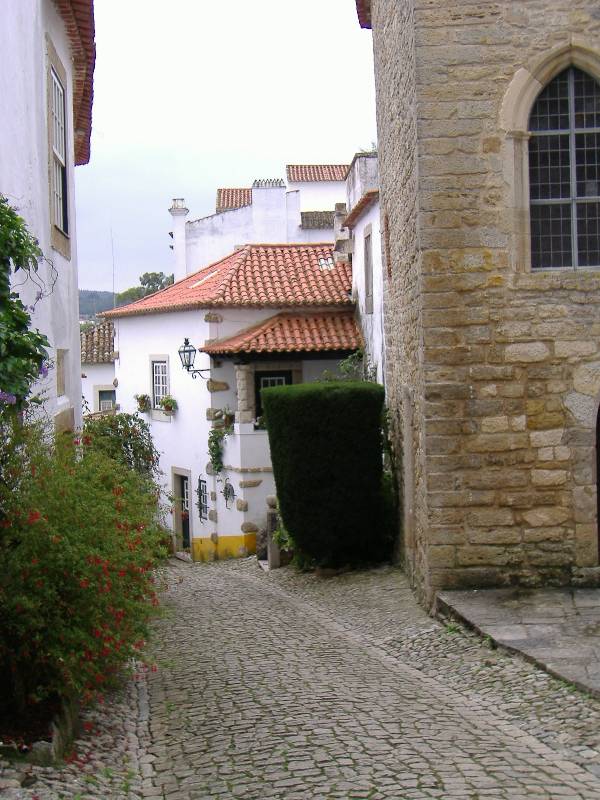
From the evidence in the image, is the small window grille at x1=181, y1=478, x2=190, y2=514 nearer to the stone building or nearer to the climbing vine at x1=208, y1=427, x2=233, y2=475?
the climbing vine at x1=208, y1=427, x2=233, y2=475

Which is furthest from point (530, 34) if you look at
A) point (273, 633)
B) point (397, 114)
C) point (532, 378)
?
point (273, 633)

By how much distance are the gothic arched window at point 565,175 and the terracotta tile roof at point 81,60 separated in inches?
187

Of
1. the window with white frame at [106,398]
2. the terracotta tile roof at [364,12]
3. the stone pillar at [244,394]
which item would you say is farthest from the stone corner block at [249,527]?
the window with white frame at [106,398]

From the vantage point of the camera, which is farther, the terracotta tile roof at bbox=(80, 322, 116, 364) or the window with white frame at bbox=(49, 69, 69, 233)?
the terracotta tile roof at bbox=(80, 322, 116, 364)

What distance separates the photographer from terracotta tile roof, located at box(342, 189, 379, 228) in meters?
16.2

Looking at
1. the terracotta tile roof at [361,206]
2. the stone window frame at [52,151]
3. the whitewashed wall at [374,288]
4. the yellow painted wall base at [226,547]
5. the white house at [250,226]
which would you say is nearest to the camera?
the stone window frame at [52,151]

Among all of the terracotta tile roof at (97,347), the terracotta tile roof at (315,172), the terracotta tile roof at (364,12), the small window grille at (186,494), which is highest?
the terracotta tile roof at (315,172)

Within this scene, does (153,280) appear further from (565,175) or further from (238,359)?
(565,175)

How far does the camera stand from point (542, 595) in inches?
368

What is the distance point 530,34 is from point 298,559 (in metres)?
8.31

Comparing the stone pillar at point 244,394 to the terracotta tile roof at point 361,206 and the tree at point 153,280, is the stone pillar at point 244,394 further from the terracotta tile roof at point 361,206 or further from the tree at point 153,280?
the tree at point 153,280

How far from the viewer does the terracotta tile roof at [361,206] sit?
16.2m

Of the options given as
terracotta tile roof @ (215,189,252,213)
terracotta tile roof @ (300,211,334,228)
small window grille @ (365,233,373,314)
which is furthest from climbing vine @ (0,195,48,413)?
terracotta tile roof @ (215,189,252,213)

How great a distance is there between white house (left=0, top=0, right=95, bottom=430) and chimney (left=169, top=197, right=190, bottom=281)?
21878mm
